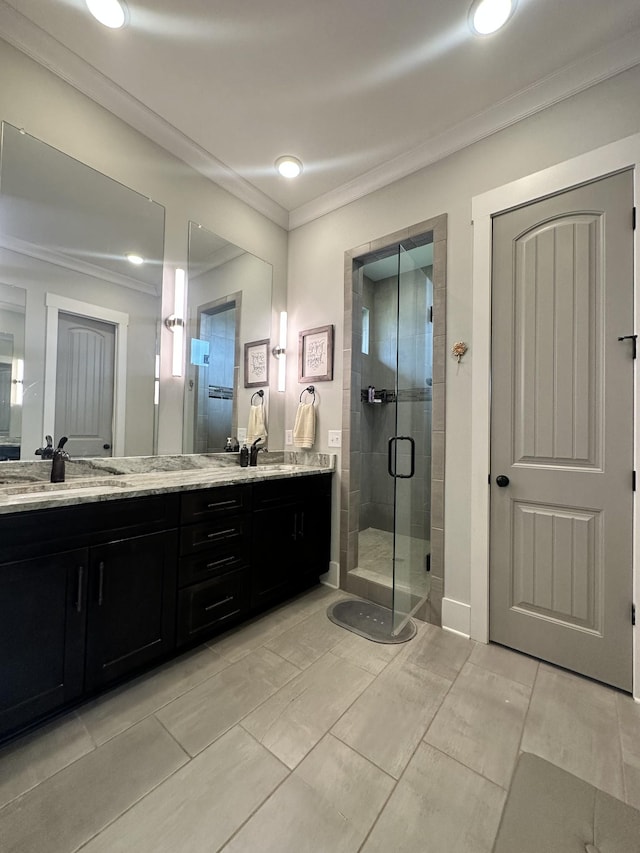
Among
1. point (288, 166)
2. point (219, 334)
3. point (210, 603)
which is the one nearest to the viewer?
point (210, 603)

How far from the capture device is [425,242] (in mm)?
2377

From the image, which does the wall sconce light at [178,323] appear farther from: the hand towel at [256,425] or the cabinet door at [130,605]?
the cabinet door at [130,605]

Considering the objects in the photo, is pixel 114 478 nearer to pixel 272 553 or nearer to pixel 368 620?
pixel 272 553

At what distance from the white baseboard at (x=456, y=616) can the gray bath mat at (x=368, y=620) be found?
21 centimetres

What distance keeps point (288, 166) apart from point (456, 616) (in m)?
3.18

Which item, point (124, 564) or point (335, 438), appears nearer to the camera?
point (124, 564)

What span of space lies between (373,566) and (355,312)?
1993 mm

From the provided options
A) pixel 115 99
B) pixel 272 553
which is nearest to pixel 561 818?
pixel 272 553

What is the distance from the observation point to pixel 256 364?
2.84 meters

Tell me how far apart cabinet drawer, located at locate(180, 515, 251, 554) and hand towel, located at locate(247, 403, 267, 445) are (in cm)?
86

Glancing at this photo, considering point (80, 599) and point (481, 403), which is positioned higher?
point (481, 403)

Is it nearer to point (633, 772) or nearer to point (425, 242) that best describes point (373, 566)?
point (633, 772)

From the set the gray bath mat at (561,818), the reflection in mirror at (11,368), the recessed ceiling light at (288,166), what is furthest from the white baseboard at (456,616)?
the recessed ceiling light at (288,166)

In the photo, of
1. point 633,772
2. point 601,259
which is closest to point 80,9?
point 601,259
